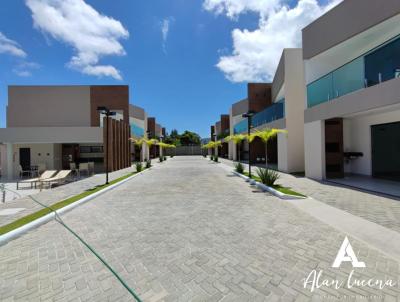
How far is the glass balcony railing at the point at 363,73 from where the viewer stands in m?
8.22

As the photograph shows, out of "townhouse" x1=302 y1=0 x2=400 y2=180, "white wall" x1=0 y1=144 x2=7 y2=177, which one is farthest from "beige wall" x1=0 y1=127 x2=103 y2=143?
"townhouse" x1=302 y1=0 x2=400 y2=180

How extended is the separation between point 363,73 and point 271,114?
974 cm

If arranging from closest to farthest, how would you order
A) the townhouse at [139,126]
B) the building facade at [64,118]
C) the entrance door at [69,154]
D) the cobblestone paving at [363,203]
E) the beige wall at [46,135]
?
1. the cobblestone paving at [363,203]
2. the beige wall at [46,135]
3. the building facade at [64,118]
4. the entrance door at [69,154]
5. the townhouse at [139,126]

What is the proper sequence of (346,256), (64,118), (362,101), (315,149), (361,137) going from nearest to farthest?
(346,256), (362,101), (315,149), (361,137), (64,118)

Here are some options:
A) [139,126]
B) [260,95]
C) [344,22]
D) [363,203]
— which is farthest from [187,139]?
[363,203]

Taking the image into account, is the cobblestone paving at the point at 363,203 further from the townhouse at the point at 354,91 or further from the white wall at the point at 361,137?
the white wall at the point at 361,137

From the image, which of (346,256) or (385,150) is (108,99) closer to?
(385,150)

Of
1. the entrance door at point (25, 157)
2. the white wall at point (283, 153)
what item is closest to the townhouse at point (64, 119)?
the entrance door at point (25, 157)

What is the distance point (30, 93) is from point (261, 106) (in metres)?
27.5

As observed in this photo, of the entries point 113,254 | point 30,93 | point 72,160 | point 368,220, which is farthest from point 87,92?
point 368,220

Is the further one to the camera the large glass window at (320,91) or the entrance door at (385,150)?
the entrance door at (385,150)

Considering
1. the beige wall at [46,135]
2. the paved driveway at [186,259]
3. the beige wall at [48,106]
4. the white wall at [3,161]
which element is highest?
the beige wall at [48,106]

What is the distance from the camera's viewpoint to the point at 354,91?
984 centimetres

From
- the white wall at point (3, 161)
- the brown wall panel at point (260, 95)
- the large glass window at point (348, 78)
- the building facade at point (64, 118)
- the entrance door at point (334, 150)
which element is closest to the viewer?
the large glass window at point (348, 78)
